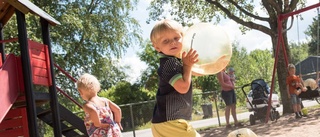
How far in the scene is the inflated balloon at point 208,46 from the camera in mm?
3266

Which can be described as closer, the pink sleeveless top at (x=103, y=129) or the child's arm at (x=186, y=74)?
the child's arm at (x=186, y=74)

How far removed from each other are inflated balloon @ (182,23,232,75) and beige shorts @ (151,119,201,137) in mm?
408

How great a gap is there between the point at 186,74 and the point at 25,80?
171 inches

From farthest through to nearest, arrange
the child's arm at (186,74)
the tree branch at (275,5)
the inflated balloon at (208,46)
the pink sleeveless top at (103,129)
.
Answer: the tree branch at (275,5)
the pink sleeveless top at (103,129)
the inflated balloon at (208,46)
the child's arm at (186,74)

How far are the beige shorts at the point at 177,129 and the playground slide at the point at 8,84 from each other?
12.8 ft

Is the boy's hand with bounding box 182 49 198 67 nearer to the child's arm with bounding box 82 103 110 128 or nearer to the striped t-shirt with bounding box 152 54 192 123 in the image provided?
the striped t-shirt with bounding box 152 54 192 123

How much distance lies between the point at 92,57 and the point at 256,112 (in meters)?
10.7

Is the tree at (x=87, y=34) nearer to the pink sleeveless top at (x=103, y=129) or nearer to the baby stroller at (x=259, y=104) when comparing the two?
the baby stroller at (x=259, y=104)

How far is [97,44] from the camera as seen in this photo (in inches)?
811

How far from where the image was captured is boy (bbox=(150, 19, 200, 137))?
121 inches

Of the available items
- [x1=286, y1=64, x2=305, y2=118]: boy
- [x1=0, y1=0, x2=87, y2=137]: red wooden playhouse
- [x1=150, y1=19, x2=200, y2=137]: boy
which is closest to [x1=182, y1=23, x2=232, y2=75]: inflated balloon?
[x1=150, y1=19, x2=200, y2=137]: boy

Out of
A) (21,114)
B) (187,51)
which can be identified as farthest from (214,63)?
(21,114)

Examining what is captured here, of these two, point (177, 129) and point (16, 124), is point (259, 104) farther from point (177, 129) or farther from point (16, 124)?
point (177, 129)

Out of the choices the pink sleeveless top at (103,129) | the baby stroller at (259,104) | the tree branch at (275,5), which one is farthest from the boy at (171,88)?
the tree branch at (275,5)
